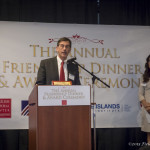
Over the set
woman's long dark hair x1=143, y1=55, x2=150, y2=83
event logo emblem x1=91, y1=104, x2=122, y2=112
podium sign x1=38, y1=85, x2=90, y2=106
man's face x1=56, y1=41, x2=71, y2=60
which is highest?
man's face x1=56, y1=41, x2=71, y2=60

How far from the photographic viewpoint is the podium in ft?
8.95

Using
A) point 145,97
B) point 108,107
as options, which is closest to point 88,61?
point 108,107

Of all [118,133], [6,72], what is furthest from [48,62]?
[118,133]

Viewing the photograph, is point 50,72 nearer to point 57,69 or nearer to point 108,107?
point 57,69

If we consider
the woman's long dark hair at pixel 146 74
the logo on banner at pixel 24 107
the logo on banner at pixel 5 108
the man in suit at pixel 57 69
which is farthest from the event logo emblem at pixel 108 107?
the logo on banner at pixel 5 108

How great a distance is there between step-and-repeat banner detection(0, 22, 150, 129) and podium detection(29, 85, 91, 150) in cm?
239

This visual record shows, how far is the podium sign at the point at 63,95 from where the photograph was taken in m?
2.78

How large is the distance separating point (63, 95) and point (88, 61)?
258cm

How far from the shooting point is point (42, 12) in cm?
543

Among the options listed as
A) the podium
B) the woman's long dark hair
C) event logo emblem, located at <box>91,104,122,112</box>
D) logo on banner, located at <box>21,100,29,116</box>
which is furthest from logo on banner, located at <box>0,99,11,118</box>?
the podium

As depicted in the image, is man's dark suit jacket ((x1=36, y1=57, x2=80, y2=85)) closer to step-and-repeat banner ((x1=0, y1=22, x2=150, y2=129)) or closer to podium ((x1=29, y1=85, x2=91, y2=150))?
step-and-repeat banner ((x1=0, y1=22, x2=150, y2=129))

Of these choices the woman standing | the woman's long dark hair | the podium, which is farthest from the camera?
the woman's long dark hair

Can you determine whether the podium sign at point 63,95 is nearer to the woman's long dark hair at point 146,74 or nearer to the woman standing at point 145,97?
the woman standing at point 145,97

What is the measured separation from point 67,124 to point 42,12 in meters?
3.06
